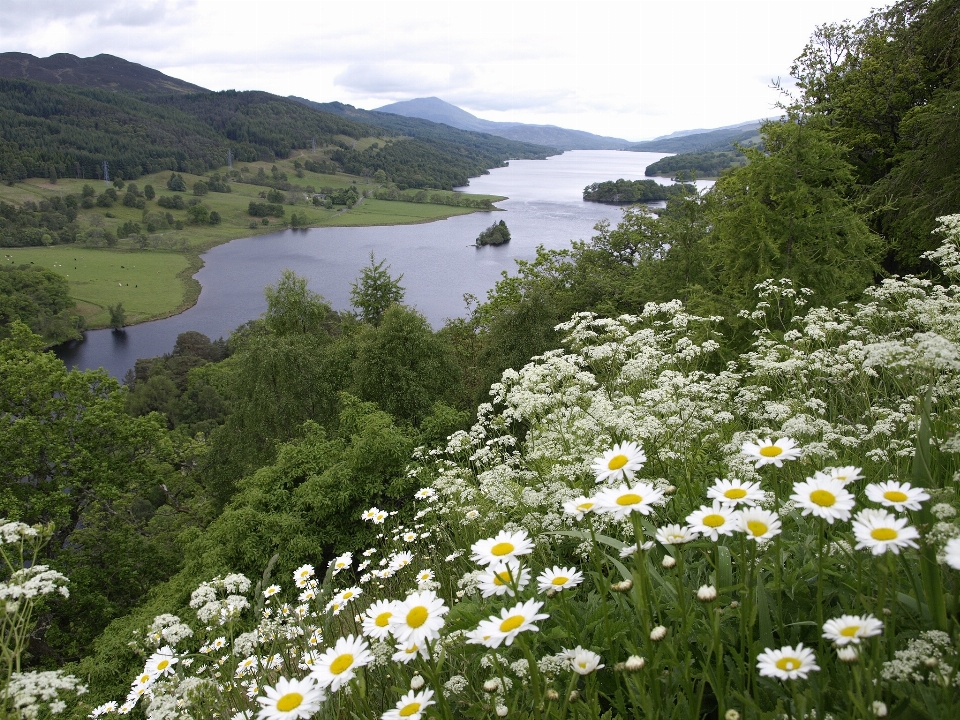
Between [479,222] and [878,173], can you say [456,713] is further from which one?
[479,222]

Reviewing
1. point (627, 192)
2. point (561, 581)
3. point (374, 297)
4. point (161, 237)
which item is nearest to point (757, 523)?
point (561, 581)

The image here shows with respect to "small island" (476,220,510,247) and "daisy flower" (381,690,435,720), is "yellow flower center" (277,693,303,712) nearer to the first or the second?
"daisy flower" (381,690,435,720)

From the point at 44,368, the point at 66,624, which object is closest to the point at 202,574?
the point at 66,624

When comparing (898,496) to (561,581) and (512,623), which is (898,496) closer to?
(561,581)

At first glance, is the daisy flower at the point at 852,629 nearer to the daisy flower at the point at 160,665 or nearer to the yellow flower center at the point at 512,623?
the yellow flower center at the point at 512,623

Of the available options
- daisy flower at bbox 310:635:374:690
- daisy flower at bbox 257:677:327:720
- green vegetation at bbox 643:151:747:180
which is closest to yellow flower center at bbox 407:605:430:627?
daisy flower at bbox 310:635:374:690

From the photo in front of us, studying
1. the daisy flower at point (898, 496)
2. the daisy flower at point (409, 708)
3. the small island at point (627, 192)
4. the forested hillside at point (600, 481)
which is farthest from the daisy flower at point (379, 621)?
the small island at point (627, 192)

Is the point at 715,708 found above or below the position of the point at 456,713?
above
